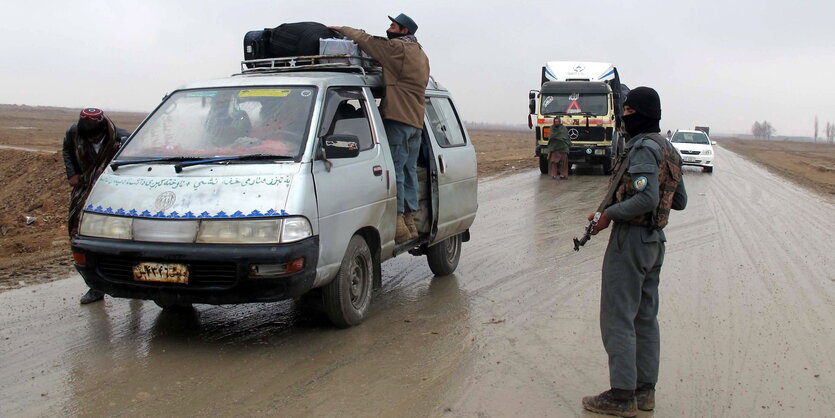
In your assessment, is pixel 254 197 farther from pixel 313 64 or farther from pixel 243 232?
pixel 313 64

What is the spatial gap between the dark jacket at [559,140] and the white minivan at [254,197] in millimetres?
14847

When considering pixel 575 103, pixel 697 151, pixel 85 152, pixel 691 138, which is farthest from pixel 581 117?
pixel 85 152

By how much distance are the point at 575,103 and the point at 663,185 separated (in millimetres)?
18705

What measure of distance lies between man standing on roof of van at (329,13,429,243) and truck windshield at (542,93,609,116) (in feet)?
53.8

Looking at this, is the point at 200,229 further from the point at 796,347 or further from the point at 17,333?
the point at 796,347

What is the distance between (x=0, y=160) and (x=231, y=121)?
16.8m

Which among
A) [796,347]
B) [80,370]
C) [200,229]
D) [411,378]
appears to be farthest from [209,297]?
A: [796,347]

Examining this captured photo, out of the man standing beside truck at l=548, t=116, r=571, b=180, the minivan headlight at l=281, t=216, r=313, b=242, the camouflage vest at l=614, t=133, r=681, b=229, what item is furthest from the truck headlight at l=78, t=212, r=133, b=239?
the man standing beside truck at l=548, t=116, r=571, b=180

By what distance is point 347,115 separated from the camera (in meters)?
6.05

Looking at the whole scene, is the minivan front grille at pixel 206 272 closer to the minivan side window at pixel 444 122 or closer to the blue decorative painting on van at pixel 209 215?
the blue decorative painting on van at pixel 209 215

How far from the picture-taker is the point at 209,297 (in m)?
4.92

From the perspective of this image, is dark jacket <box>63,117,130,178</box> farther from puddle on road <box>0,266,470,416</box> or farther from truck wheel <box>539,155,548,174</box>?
truck wheel <box>539,155,548,174</box>

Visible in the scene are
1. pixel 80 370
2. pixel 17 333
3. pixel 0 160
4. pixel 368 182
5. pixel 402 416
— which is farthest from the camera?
pixel 0 160

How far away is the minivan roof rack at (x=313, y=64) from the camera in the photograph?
6383mm
